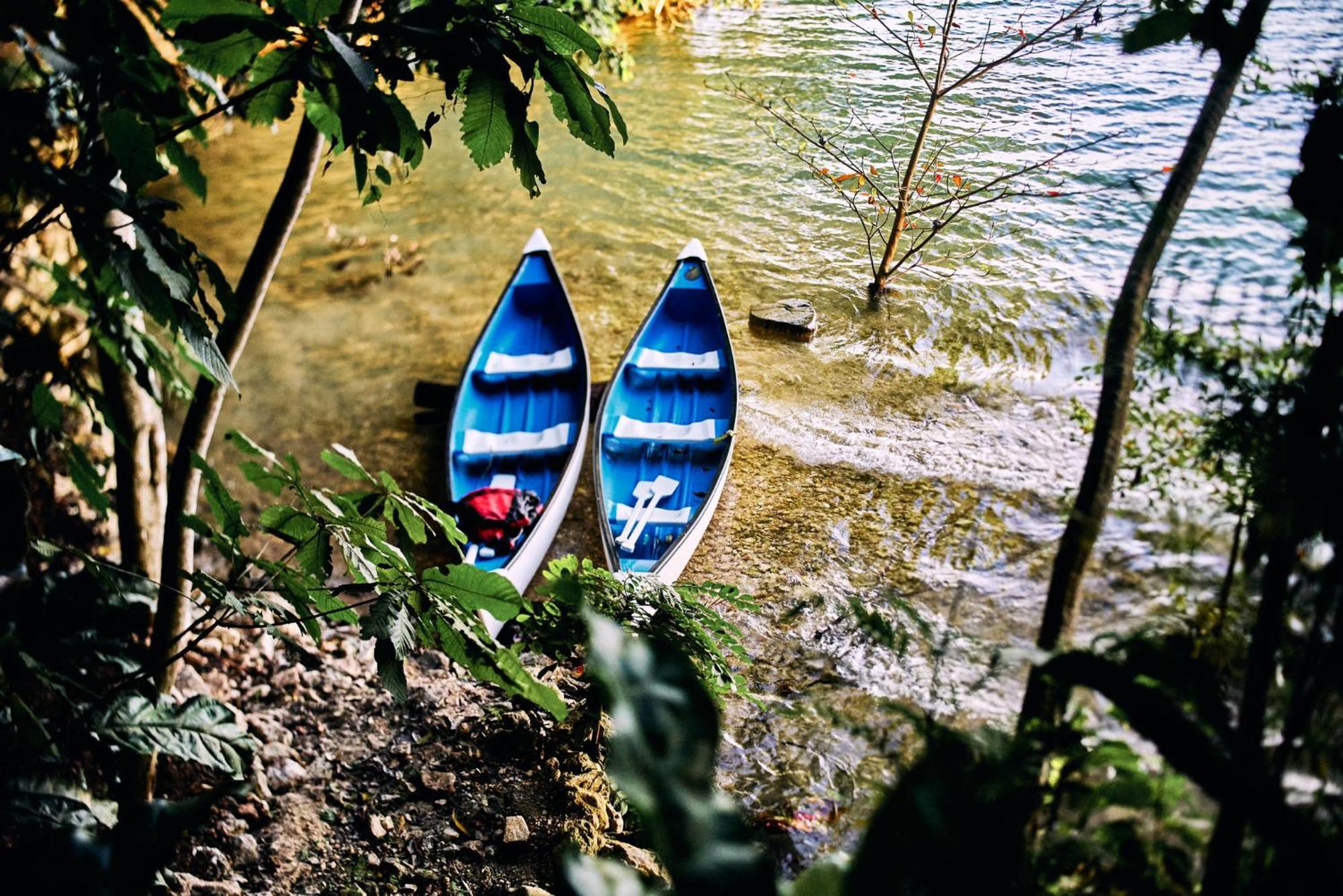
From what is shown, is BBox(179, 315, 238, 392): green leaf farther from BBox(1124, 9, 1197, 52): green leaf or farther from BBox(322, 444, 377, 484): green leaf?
BBox(1124, 9, 1197, 52): green leaf

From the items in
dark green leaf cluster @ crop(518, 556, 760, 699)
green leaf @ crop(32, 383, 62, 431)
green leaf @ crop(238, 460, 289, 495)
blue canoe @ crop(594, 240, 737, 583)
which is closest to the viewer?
green leaf @ crop(238, 460, 289, 495)

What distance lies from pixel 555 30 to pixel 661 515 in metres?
2.14

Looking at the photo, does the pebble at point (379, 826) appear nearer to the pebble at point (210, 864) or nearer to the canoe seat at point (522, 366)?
the pebble at point (210, 864)

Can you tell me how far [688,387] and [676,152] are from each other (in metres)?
1.11

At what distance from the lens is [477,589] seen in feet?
2.96

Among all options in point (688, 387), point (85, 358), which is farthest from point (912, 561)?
point (85, 358)

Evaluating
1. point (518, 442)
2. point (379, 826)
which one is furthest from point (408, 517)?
point (518, 442)

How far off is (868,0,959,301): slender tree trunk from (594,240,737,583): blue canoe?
74 centimetres

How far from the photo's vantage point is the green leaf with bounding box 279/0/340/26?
2.64 feet

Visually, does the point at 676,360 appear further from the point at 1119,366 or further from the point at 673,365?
the point at 1119,366

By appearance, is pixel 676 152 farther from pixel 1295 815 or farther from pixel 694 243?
pixel 1295 815

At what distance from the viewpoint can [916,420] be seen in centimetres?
264

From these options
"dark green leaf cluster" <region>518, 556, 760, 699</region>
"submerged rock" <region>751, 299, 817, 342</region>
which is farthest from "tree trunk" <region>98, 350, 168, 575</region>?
"submerged rock" <region>751, 299, 817, 342</region>

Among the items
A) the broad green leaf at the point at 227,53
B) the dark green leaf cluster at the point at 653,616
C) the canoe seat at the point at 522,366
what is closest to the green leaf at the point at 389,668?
the broad green leaf at the point at 227,53
